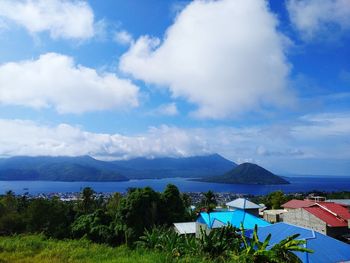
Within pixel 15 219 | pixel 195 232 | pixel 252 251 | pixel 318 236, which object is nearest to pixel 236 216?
pixel 195 232

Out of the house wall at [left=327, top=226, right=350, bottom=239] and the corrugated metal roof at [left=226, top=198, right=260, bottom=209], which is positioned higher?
the corrugated metal roof at [left=226, top=198, right=260, bottom=209]

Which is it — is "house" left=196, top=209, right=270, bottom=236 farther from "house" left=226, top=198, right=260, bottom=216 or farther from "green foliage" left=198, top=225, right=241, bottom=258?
"green foliage" left=198, top=225, right=241, bottom=258

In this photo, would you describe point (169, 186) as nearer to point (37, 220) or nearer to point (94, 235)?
point (94, 235)

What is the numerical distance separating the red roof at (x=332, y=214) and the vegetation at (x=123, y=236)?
42.9 feet

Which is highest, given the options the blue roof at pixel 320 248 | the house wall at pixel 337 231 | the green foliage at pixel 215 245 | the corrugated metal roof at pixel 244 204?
the corrugated metal roof at pixel 244 204

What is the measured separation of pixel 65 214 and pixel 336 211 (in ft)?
89.1

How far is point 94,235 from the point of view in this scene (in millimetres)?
33094

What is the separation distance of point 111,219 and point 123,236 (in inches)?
137

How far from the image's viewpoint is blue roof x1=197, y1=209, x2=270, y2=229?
28.6 m

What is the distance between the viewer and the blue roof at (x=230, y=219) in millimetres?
28567

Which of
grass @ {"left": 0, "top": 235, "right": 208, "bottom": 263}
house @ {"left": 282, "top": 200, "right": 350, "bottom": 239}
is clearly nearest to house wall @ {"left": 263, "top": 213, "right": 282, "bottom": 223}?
house @ {"left": 282, "top": 200, "right": 350, "bottom": 239}

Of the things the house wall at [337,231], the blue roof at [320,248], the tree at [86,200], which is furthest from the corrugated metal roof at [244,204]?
the tree at [86,200]

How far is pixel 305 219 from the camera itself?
36.0 metres

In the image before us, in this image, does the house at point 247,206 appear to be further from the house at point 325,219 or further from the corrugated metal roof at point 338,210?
the corrugated metal roof at point 338,210
